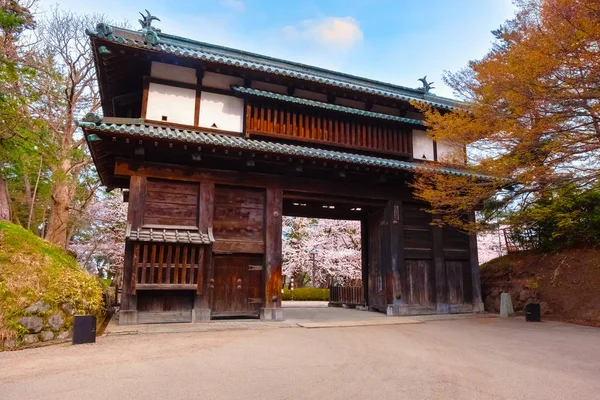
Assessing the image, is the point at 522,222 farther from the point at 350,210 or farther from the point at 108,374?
the point at 108,374

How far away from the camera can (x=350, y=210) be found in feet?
47.3

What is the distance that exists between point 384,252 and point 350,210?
2.61 m

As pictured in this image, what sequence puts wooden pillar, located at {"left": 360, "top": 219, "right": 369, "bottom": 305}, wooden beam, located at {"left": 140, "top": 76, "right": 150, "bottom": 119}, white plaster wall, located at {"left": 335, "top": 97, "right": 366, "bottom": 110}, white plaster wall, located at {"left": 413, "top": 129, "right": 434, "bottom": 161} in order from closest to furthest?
1. wooden beam, located at {"left": 140, "top": 76, "right": 150, "bottom": 119}
2. white plaster wall, located at {"left": 335, "top": 97, "right": 366, "bottom": 110}
3. white plaster wall, located at {"left": 413, "top": 129, "right": 434, "bottom": 161}
4. wooden pillar, located at {"left": 360, "top": 219, "right": 369, "bottom": 305}

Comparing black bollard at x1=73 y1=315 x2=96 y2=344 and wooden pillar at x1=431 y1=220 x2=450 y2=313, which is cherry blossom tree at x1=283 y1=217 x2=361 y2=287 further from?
black bollard at x1=73 y1=315 x2=96 y2=344

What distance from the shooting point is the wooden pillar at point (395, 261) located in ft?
38.4

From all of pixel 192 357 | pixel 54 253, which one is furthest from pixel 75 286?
pixel 192 357

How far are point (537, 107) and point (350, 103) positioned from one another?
5.93 m

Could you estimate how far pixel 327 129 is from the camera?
11891mm

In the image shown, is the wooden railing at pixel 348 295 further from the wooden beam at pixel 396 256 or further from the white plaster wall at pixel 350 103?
the white plaster wall at pixel 350 103

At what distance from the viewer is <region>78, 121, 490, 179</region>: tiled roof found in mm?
8562

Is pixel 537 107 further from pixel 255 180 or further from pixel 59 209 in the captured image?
pixel 59 209

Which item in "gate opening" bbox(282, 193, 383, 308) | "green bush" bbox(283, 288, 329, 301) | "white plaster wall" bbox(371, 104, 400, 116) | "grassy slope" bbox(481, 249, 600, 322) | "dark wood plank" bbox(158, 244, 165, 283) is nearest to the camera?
"dark wood plank" bbox(158, 244, 165, 283)

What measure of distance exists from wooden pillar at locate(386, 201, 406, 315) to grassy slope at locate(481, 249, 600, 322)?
13.6 feet

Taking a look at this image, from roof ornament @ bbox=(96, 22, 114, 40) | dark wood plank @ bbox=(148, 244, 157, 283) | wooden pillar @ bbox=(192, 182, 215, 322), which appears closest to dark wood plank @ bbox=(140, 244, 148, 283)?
dark wood plank @ bbox=(148, 244, 157, 283)
